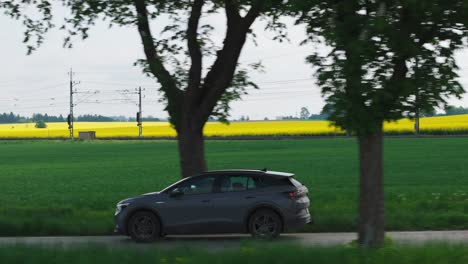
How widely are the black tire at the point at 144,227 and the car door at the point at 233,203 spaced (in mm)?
1270

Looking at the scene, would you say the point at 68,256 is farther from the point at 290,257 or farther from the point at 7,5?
the point at 7,5

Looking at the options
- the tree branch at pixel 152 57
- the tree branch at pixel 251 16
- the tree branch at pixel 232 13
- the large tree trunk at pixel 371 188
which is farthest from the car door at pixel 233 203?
the large tree trunk at pixel 371 188

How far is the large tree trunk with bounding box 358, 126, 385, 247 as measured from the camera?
1152 centimetres

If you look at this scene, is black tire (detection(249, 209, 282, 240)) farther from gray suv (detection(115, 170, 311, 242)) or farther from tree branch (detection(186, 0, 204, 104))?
tree branch (detection(186, 0, 204, 104))

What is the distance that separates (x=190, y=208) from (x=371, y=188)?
5532mm

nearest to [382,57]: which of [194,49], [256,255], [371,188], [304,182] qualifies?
[371,188]

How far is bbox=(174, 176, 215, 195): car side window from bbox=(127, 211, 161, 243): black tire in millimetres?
853

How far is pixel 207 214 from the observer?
52.7 feet

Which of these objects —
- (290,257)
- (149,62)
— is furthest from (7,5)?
(290,257)

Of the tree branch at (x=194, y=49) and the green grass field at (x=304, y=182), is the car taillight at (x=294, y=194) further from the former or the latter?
the tree branch at (x=194, y=49)

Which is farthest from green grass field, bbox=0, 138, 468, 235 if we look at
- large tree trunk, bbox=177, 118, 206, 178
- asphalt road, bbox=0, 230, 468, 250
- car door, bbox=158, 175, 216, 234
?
car door, bbox=158, 175, 216, 234

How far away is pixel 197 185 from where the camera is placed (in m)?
16.4

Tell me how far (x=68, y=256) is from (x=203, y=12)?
10288 mm

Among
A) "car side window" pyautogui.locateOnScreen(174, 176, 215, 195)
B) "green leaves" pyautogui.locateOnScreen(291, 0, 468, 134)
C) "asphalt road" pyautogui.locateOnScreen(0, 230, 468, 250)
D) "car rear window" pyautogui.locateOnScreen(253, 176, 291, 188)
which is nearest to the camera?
"green leaves" pyautogui.locateOnScreen(291, 0, 468, 134)
